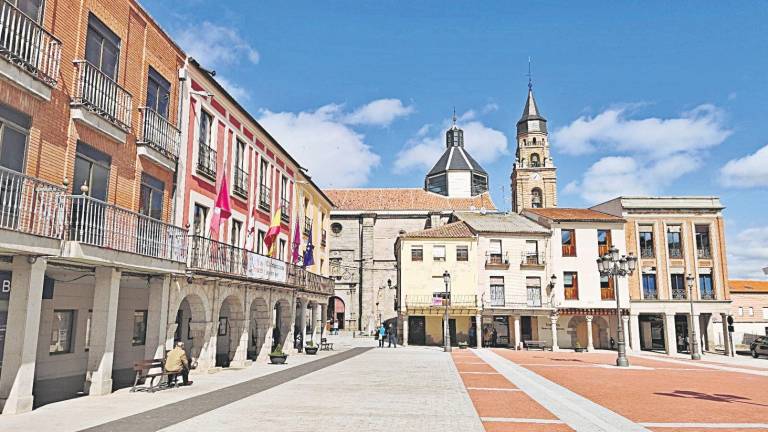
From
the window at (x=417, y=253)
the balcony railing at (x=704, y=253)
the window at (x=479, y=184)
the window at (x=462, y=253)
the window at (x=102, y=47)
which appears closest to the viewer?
the window at (x=102, y=47)

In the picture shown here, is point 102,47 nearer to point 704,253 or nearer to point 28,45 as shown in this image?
point 28,45

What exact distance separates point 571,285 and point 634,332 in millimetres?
5424

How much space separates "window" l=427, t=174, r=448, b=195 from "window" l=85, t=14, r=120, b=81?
58.3 meters

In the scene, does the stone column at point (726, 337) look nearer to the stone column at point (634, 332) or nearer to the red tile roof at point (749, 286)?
the stone column at point (634, 332)

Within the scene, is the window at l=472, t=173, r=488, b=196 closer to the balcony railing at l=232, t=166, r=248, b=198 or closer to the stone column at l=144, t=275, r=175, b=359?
the balcony railing at l=232, t=166, r=248, b=198

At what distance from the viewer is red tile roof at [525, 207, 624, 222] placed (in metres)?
40.1

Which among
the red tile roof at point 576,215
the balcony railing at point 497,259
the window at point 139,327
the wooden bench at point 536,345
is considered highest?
the red tile roof at point 576,215

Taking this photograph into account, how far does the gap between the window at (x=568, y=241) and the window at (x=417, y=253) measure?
10.4 metres

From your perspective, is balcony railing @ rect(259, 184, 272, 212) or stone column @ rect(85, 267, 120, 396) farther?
balcony railing @ rect(259, 184, 272, 212)

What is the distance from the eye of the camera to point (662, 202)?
41250 mm

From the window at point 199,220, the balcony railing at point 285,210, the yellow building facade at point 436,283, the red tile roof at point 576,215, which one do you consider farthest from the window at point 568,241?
the window at point 199,220

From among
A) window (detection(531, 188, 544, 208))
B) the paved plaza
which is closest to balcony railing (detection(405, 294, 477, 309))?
the paved plaza

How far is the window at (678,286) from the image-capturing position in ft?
130

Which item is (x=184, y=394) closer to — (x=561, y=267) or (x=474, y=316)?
(x=474, y=316)
